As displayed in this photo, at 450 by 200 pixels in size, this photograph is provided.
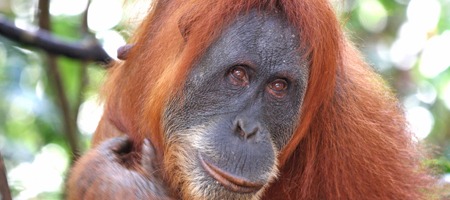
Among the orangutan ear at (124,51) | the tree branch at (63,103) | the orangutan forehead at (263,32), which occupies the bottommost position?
the tree branch at (63,103)

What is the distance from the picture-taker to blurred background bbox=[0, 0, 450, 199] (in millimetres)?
4406

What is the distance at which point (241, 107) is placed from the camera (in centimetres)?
303

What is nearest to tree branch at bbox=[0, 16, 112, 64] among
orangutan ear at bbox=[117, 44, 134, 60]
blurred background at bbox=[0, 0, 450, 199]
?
blurred background at bbox=[0, 0, 450, 199]

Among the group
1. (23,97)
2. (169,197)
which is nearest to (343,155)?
(169,197)

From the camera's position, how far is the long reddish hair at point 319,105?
318cm

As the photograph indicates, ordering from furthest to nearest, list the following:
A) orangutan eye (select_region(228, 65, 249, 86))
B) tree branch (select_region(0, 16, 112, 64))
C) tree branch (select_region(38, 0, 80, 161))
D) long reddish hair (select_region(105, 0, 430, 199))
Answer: tree branch (select_region(0, 16, 112, 64)) → tree branch (select_region(38, 0, 80, 161)) → long reddish hair (select_region(105, 0, 430, 199)) → orangutan eye (select_region(228, 65, 249, 86))

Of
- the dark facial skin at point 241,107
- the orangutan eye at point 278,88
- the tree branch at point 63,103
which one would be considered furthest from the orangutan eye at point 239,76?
the tree branch at point 63,103

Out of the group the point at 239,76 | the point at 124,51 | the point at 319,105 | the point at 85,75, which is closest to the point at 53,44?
the point at 85,75

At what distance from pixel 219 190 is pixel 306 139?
582mm

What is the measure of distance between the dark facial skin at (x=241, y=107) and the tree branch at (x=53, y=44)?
152 cm

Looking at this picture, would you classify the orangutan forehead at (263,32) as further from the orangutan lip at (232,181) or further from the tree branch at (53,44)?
the tree branch at (53,44)

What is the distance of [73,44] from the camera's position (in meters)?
4.59

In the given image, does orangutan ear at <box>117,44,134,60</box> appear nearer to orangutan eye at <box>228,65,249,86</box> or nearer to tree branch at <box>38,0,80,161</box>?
tree branch at <box>38,0,80,161</box>

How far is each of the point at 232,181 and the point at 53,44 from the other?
1.95 m
